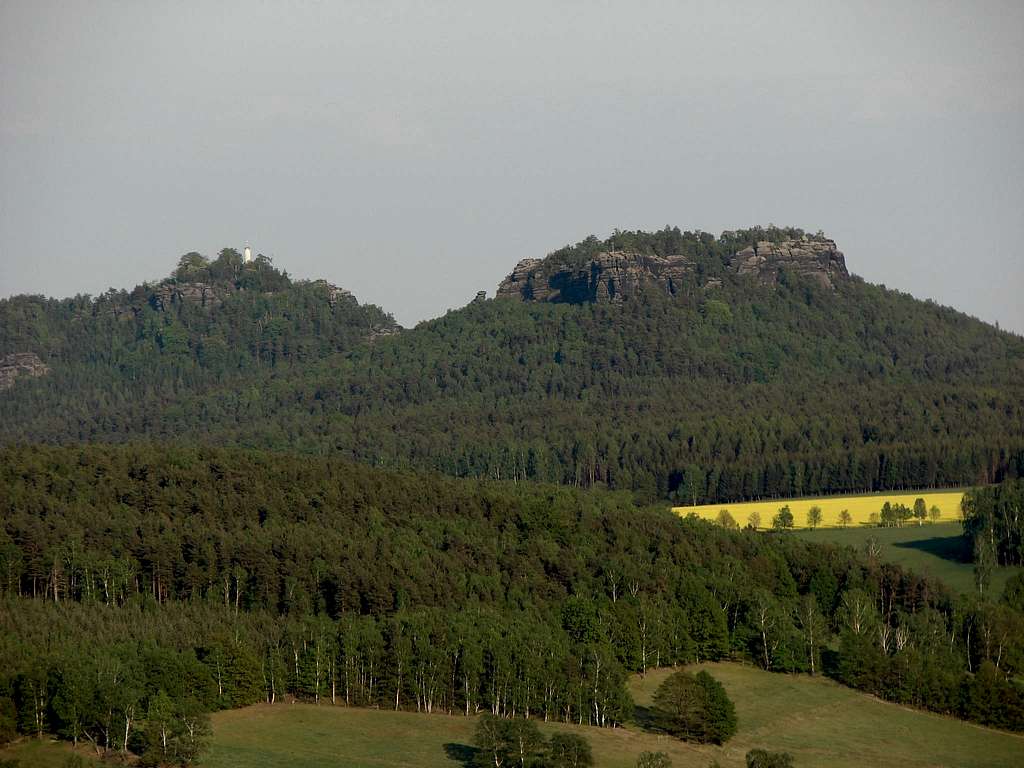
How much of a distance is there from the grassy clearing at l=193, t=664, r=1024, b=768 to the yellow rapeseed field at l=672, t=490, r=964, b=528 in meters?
65.1

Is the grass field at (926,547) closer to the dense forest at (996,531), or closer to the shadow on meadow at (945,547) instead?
the shadow on meadow at (945,547)

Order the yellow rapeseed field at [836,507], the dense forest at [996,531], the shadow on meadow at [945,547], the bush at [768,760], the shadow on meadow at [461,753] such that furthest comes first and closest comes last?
the yellow rapeseed field at [836,507] → the shadow on meadow at [945,547] → the dense forest at [996,531] → the shadow on meadow at [461,753] → the bush at [768,760]

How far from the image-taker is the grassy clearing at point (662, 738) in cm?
8975

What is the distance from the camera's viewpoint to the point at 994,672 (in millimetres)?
103812

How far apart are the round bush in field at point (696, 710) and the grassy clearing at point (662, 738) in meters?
1.12

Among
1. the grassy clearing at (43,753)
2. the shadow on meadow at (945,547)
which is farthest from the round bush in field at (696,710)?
the shadow on meadow at (945,547)

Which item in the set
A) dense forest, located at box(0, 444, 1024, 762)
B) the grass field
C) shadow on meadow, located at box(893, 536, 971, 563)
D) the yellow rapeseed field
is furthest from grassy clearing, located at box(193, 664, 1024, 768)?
the yellow rapeseed field

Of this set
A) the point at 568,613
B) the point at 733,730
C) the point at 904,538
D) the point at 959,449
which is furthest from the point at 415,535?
the point at 959,449

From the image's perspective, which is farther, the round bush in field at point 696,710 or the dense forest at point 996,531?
the dense forest at point 996,531

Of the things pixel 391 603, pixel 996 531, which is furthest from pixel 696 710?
pixel 996 531

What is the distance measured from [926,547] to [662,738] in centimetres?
5976

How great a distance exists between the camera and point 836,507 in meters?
175

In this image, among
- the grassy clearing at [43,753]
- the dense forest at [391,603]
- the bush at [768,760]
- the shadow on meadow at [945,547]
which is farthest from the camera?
the shadow on meadow at [945,547]

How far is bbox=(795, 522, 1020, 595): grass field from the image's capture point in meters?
136
